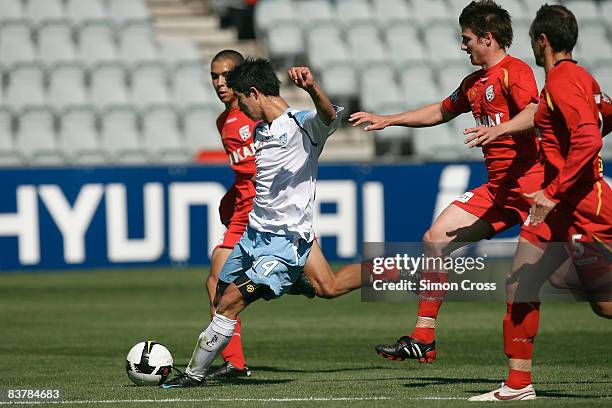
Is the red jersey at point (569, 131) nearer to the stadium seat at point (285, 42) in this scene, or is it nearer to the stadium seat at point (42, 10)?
the stadium seat at point (285, 42)

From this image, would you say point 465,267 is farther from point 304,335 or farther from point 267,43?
point 267,43

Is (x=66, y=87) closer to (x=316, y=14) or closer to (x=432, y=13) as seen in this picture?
(x=316, y=14)

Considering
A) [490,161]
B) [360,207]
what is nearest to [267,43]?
[360,207]

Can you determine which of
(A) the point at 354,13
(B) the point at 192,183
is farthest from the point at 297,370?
(A) the point at 354,13

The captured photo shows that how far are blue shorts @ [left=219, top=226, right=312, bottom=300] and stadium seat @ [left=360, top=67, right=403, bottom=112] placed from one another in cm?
1232

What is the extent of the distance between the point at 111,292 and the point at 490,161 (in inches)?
304

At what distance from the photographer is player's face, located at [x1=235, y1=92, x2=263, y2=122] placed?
7496mm

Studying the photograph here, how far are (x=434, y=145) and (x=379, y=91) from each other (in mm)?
1629

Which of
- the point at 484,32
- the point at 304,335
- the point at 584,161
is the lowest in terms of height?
the point at 304,335

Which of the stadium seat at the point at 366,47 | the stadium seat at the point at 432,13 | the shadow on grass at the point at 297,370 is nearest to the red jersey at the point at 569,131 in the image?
the shadow on grass at the point at 297,370

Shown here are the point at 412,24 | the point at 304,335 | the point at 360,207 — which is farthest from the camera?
the point at 412,24

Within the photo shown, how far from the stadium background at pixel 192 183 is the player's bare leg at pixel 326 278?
2.15 ft

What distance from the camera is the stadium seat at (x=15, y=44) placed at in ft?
63.6

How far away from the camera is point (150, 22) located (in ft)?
68.4
